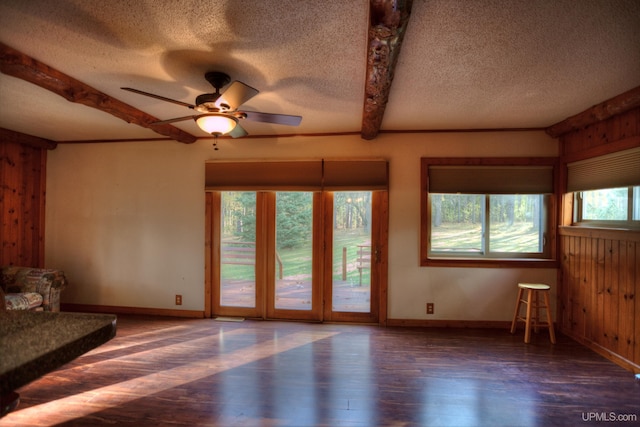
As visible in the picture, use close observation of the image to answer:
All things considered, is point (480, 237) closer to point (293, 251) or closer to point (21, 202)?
point (293, 251)

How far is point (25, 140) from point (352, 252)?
4659mm

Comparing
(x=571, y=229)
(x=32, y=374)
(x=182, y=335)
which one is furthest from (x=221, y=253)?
(x=571, y=229)

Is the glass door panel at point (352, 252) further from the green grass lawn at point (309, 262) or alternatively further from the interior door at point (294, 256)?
the interior door at point (294, 256)

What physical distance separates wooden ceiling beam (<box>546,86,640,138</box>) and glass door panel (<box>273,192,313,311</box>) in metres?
3.01

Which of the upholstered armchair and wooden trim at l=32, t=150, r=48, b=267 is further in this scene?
wooden trim at l=32, t=150, r=48, b=267

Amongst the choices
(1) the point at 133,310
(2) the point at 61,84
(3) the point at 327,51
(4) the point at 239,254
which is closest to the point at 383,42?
(3) the point at 327,51

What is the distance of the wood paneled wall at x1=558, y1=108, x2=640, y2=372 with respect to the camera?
2684 millimetres

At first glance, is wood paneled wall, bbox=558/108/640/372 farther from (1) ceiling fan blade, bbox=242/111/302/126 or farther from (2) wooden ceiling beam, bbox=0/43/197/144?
(2) wooden ceiling beam, bbox=0/43/197/144

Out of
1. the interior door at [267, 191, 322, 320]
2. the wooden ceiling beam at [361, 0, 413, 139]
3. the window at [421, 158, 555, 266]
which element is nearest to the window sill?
the window at [421, 158, 555, 266]

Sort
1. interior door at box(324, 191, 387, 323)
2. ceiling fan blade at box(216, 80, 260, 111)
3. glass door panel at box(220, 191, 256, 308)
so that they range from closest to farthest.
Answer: ceiling fan blade at box(216, 80, 260, 111)
interior door at box(324, 191, 387, 323)
glass door panel at box(220, 191, 256, 308)

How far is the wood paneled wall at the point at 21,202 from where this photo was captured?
3.94 metres

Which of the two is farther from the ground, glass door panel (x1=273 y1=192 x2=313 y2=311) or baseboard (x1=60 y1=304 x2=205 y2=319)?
glass door panel (x1=273 y1=192 x2=313 y2=311)

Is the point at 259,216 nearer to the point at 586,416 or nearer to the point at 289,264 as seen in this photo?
the point at 289,264

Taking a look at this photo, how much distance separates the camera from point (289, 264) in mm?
3961
